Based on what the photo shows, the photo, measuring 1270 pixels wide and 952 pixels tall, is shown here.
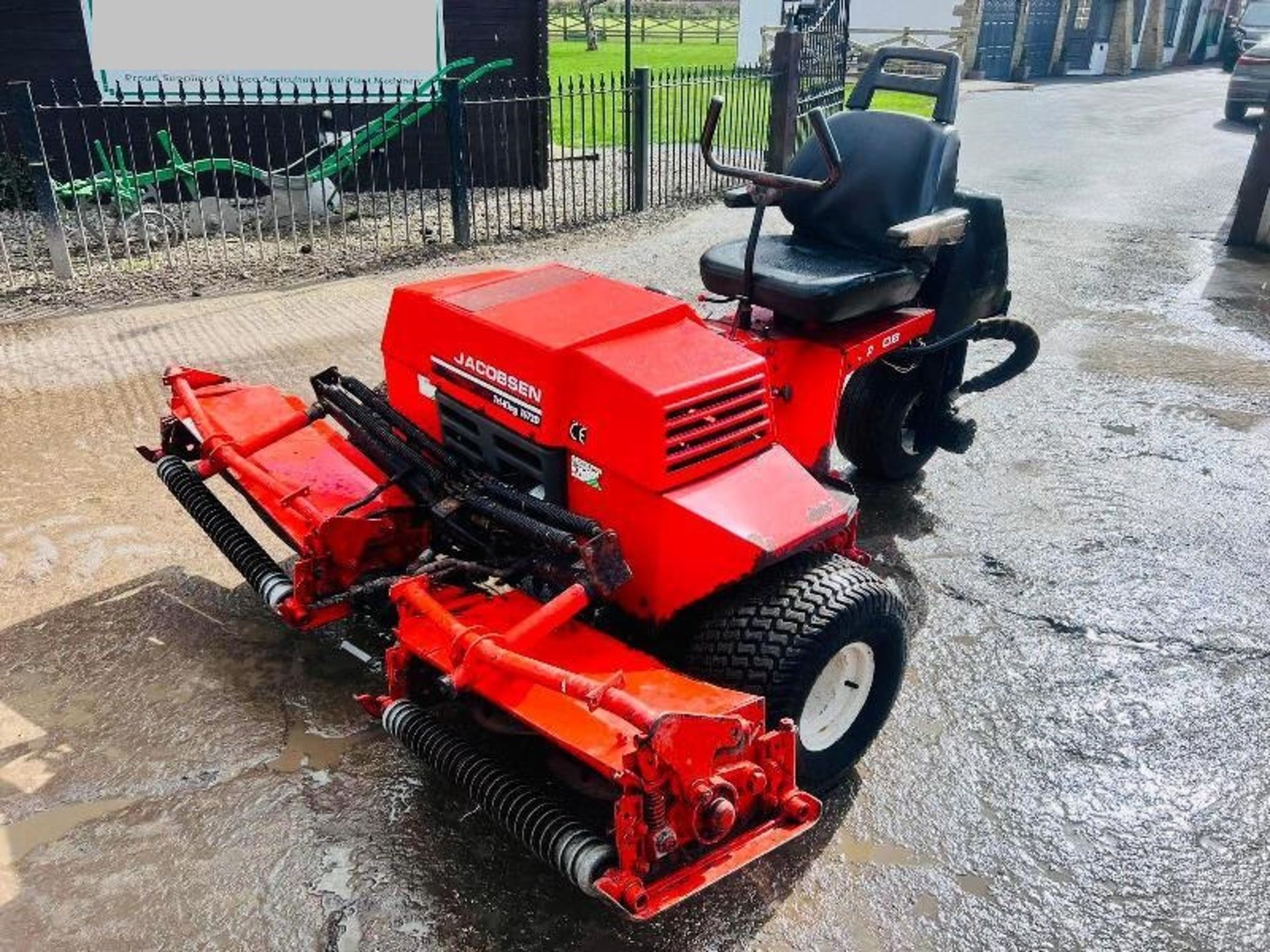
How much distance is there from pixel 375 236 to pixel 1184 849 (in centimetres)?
733

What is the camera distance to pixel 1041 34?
26.1 m

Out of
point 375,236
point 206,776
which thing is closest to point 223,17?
point 375,236

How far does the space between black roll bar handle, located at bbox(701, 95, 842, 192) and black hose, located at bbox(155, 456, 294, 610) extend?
1.97m

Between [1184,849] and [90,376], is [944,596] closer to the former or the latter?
[1184,849]

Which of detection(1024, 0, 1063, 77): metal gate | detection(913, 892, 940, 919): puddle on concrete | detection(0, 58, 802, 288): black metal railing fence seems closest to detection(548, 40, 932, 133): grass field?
detection(0, 58, 802, 288): black metal railing fence

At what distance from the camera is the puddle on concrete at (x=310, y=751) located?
297 cm

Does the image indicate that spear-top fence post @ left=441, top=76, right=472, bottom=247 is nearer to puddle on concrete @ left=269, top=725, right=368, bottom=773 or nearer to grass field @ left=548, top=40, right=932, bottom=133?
grass field @ left=548, top=40, right=932, bottom=133

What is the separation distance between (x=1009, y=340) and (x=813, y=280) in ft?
4.80

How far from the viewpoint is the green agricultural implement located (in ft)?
27.0

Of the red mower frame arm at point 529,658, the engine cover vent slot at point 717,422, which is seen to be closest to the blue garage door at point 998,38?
the engine cover vent slot at point 717,422

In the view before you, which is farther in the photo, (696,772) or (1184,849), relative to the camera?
(1184,849)

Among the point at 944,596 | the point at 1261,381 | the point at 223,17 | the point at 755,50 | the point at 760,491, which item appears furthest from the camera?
the point at 755,50

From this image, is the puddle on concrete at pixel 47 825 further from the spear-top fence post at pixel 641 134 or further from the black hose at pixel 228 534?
the spear-top fence post at pixel 641 134

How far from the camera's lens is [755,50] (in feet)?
81.1
